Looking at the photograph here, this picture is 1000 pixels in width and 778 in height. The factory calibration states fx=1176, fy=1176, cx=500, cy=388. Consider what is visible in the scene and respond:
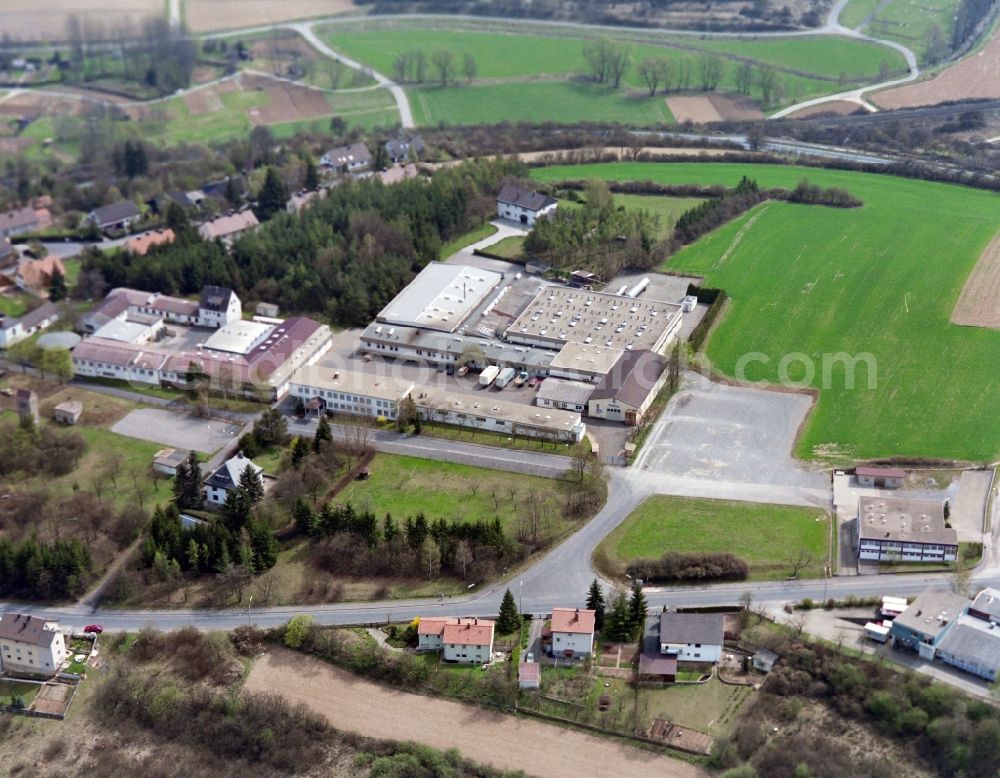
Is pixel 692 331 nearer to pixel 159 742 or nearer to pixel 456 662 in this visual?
pixel 456 662

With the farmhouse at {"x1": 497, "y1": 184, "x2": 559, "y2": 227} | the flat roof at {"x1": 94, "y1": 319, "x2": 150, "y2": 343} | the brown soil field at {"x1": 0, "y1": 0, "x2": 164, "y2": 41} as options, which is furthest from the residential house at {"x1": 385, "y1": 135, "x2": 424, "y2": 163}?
the brown soil field at {"x1": 0, "y1": 0, "x2": 164, "y2": 41}

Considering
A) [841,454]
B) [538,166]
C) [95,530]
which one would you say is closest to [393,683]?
[95,530]

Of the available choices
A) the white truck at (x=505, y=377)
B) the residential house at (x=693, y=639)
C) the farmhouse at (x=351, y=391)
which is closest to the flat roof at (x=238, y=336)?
the farmhouse at (x=351, y=391)

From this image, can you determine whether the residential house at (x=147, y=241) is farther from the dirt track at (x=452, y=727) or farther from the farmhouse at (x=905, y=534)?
the farmhouse at (x=905, y=534)

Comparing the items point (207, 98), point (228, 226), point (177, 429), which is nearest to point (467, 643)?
point (177, 429)

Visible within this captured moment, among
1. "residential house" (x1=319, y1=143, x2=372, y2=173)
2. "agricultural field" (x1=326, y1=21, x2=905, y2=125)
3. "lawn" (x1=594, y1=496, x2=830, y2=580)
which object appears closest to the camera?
"lawn" (x1=594, y1=496, x2=830, y2=580)

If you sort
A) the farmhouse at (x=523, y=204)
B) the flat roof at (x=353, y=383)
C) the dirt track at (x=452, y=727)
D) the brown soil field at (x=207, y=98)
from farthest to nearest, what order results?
the brown soil field at (x=207, y=98) < the farmhouse at (x=523, y=204) < the flat roof at (x=353, y=383) < the dirt track at (x=452, y=727)

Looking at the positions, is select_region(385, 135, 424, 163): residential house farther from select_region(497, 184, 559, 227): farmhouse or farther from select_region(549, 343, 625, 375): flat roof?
select_region(549, 343, 625, 375): flat roof
